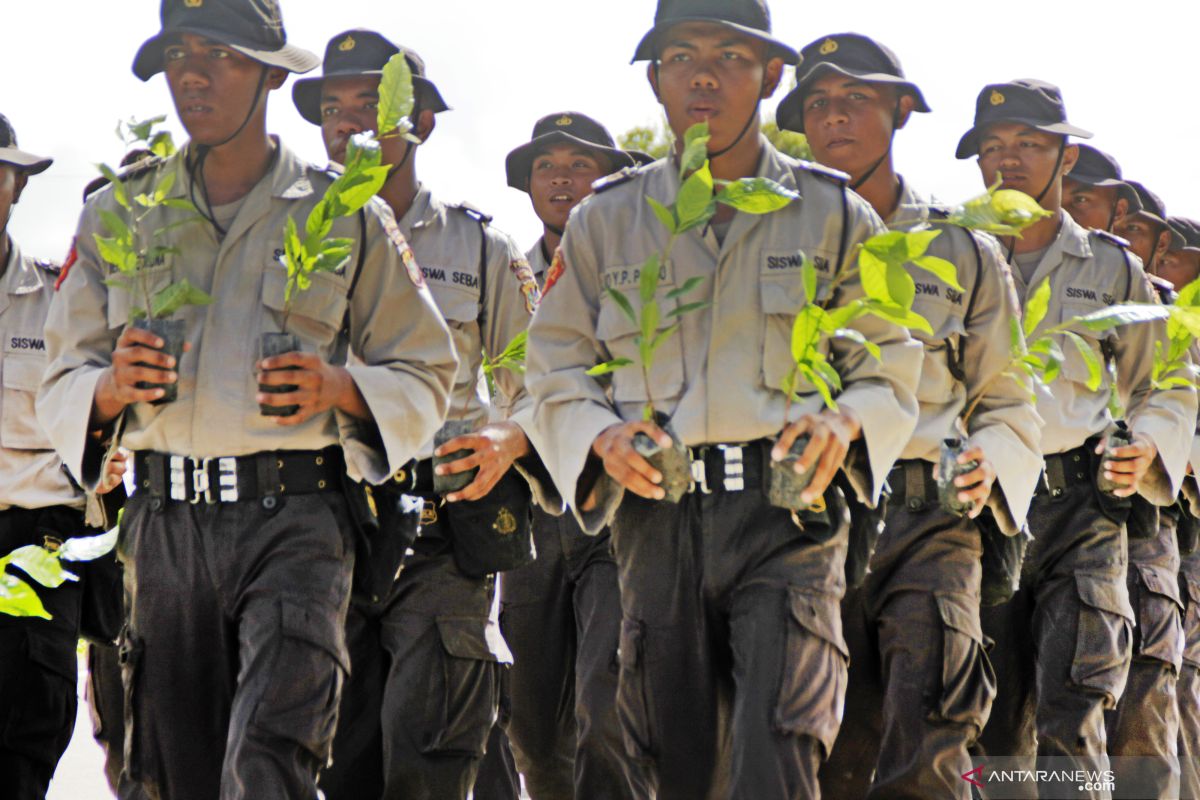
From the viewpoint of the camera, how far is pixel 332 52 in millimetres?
8289

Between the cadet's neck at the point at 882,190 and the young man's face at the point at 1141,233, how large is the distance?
12.5ft

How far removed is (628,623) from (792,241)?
4.08 ft

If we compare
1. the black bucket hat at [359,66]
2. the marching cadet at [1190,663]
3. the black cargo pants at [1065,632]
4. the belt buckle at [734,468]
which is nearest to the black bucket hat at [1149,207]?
the marching cadet at [1190,663]

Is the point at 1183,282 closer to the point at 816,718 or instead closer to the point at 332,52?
the point at 332,52

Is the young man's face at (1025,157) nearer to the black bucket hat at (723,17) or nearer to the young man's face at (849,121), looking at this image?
the young man's face at (849,121)

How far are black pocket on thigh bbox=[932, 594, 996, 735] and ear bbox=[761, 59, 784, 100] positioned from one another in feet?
6.55

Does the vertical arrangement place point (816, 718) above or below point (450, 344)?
below

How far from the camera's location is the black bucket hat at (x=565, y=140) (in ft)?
32.8

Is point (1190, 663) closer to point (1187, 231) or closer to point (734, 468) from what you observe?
point (1187, 231)

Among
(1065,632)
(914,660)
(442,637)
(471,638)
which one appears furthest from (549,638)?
(1065,632)

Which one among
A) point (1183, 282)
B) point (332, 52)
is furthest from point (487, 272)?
point (1183, 282)

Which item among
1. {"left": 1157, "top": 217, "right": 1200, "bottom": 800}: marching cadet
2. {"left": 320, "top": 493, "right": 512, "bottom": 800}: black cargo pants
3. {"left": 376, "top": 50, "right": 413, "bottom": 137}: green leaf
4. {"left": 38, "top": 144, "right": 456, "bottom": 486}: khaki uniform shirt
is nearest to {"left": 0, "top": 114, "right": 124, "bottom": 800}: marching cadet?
{"left": 320, "top": 493, "right": 512, "bottom": 800}: black cargo pants

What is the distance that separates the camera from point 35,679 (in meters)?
8.09

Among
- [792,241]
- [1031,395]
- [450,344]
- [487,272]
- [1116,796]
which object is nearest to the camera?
[792,241]
